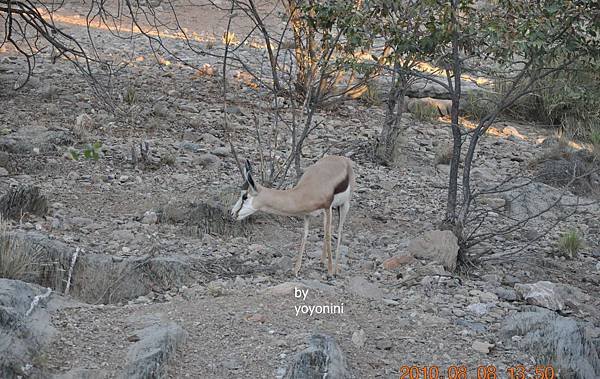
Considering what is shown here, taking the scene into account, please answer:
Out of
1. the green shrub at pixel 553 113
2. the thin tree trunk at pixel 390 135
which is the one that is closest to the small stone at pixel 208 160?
the thin tree trunk at pixel 390 135

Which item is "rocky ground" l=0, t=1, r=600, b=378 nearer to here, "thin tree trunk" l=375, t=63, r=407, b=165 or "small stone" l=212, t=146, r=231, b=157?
"small stone" l=212, t=146, r=231, b=157

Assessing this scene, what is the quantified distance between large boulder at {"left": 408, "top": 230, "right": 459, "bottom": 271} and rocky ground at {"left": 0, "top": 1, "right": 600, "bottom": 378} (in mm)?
15

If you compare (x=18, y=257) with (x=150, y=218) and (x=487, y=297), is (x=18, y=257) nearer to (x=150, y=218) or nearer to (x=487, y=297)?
(x=150, y=218)

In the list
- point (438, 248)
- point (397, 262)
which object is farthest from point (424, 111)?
point (397, 262)

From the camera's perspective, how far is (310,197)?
6977mm

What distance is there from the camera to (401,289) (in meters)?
6.91

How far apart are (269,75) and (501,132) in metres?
3.62

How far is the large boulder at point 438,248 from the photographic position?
7.44 metres

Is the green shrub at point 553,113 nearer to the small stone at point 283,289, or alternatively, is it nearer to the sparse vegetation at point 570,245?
the sparse vegetation at point 570,245

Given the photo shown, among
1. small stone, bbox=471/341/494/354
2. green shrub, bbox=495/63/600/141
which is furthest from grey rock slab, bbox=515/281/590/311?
green shrub, bbox=495/63/600/141

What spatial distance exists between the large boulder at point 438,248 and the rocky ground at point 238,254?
0.05 feet

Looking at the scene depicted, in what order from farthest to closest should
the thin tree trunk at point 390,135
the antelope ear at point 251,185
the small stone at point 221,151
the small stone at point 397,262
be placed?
1. the thin tree trunk at point 390,135
2. the small stone at point 221,151
3. the small stone at point 397,262
4. the antelope ear at point 251,185

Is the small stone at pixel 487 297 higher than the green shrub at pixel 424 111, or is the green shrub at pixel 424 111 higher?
the green shrub at pixel 424 111

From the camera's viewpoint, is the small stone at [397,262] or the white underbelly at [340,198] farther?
the small stone at [397,262]
